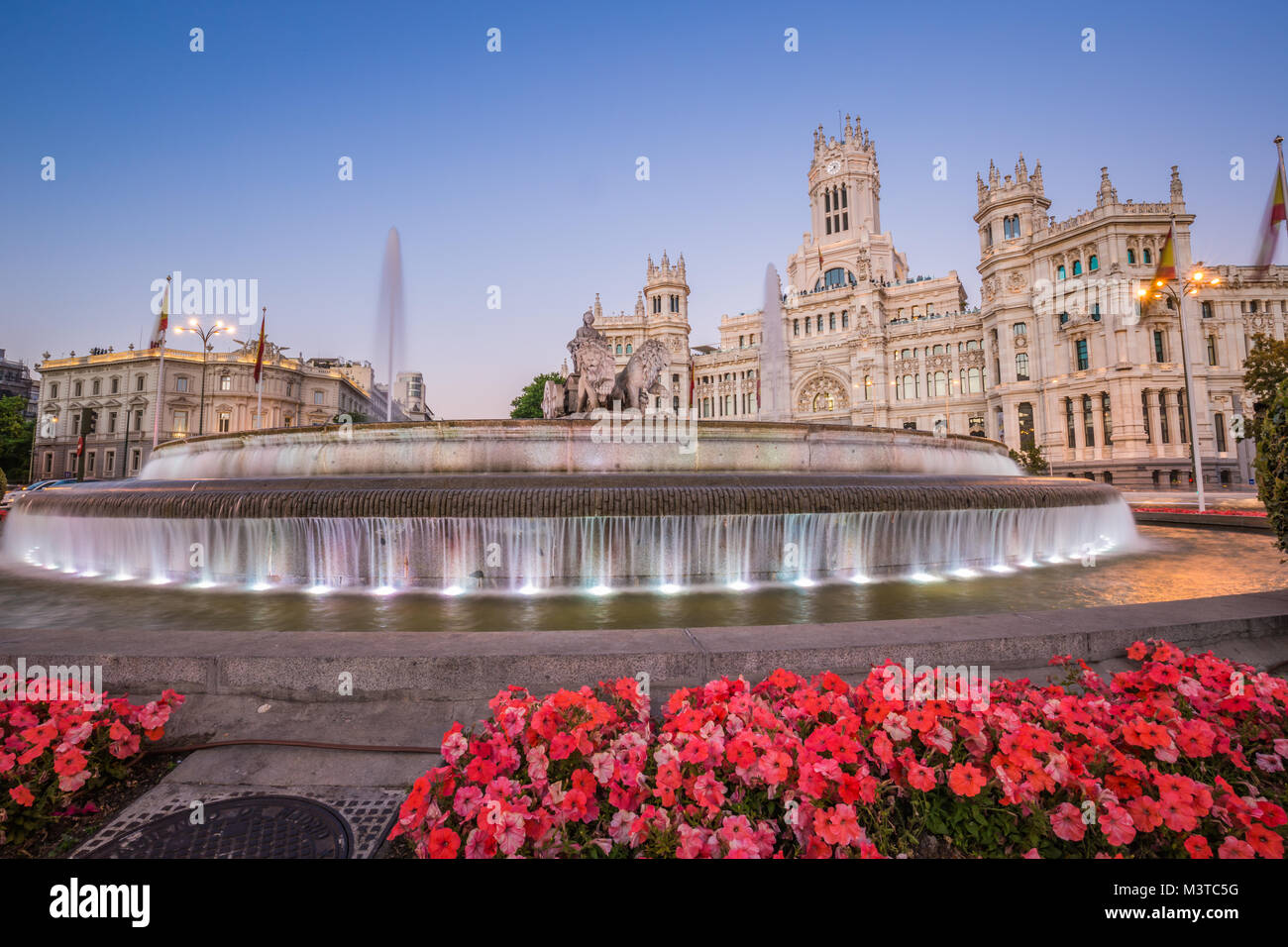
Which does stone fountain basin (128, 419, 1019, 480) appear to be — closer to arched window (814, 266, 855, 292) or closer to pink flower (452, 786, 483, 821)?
pink flower (452, 786, 483, 821)

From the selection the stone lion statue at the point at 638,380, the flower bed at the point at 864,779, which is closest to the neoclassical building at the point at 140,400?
the stone lion statue at the point at 638,380

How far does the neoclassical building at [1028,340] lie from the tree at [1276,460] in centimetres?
2855

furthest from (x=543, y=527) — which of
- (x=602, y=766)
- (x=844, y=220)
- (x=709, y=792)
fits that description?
(x=844, y=220)

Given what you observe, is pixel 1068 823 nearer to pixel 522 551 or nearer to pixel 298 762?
pixel 298 762

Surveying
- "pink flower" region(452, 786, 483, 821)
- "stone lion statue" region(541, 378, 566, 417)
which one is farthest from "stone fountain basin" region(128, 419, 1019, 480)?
"pink flower" region(452, 786, 483, 821)

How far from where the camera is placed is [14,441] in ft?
192

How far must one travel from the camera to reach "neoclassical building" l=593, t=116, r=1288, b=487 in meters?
46.2

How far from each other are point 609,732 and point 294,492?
626 cm

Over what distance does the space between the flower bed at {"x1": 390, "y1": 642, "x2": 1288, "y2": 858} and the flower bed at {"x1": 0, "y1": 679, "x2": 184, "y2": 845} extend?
5.04 feet

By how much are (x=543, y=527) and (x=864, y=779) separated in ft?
17.4

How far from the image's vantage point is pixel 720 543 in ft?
23.6
